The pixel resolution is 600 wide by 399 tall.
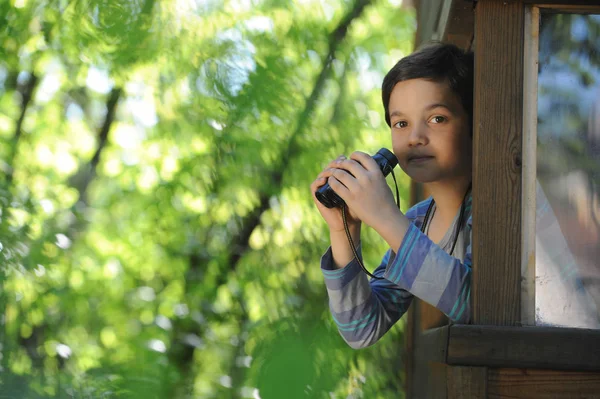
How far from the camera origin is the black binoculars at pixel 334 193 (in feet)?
4.05

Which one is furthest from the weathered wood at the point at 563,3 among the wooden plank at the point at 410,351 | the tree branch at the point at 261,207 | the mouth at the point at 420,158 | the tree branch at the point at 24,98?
the tree branch at the point at 24,98

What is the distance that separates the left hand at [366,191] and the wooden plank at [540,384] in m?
0.29

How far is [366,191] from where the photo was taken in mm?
1160

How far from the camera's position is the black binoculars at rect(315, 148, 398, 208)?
4.05ft

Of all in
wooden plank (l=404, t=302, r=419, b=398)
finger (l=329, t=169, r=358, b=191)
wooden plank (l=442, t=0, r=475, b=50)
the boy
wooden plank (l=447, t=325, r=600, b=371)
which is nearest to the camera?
wooden plank (l=447, t=325, r=600, b=371)

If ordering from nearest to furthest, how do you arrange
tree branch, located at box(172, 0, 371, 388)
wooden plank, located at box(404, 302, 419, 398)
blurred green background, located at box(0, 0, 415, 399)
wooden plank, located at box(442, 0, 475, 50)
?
wooden plank, located at box(442, 0, 475, 50)
wooden plank, located at box(404, 302, 419, 398)
blurred green background, located at box(0, 0, 415, 399)
tree branch, located at box(172, 0, 371, 388)

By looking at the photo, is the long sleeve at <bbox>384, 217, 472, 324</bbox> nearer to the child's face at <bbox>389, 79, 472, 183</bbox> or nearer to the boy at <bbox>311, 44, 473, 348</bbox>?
the boy at <bbox>311, 44, 473, 348</bbox>

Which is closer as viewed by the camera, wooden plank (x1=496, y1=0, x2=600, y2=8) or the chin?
wooden plank (x1=496, y1=0, x2=600, y2=8)

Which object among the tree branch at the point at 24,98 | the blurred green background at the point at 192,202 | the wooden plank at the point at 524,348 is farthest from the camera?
the tree branch at the point at 24,98

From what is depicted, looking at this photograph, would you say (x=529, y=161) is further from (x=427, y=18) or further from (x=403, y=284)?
(x=427, y=18)

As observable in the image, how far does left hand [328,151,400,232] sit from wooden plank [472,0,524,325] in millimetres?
143

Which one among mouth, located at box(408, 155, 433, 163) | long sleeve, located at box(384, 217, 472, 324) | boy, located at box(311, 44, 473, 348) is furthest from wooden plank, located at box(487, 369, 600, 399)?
mouth, located at box(408, 155, 433, 163)

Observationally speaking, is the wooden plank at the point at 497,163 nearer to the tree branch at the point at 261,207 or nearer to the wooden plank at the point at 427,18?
the wooden plank at the point at 427,18

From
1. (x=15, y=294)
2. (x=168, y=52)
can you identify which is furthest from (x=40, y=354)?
(x=168, y=52)
